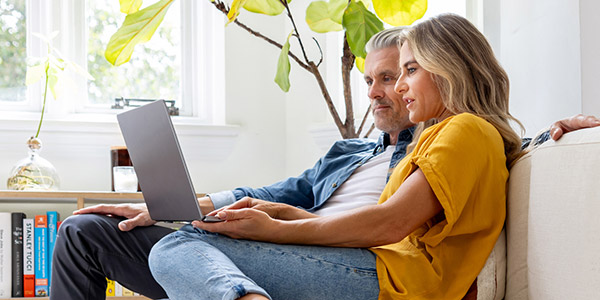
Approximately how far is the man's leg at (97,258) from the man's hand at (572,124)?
1.04 m

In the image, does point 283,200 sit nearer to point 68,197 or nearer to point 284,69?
point 284,69

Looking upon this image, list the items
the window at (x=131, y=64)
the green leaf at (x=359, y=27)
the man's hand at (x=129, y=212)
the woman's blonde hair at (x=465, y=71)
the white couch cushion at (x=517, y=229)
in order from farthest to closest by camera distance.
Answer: the window at (x=131, y=64)
the green leaf at (x=359, y=27)
the man's hand at (x=129, y=212)
the woman's blonde hair at (x=465, y=71)
the white couch cushion at (x=517, y=229)

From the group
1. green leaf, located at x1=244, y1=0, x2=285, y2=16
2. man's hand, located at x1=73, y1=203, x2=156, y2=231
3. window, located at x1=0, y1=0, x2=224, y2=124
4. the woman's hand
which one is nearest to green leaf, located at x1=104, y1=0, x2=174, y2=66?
green leaf, located at x1=244, y1=0, x2=285, y2=16

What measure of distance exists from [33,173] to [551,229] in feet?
6.78

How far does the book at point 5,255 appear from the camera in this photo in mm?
2422

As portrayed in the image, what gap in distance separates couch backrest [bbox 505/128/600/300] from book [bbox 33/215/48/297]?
1814 millimetres

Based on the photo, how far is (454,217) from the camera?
1181mm

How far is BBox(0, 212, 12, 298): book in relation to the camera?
2.42 meters

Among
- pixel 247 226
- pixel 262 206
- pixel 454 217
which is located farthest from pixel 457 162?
pixel 262 206

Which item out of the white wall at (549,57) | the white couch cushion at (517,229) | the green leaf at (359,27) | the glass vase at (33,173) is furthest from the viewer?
the glass vase at (33,173)

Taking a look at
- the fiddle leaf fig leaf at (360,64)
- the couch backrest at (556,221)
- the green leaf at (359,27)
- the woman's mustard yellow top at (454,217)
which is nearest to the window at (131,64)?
the fiddle leaf fig leaf at (360,64)

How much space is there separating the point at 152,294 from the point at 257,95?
151 centimetres

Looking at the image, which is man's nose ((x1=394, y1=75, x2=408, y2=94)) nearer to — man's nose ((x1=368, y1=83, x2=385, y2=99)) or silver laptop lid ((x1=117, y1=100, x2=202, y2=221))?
man's nose ((x1=368, y1=83, x2=385, y2=99))

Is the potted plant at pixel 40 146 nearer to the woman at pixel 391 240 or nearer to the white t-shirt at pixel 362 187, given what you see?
the white t-shirt at pixel 362 187
